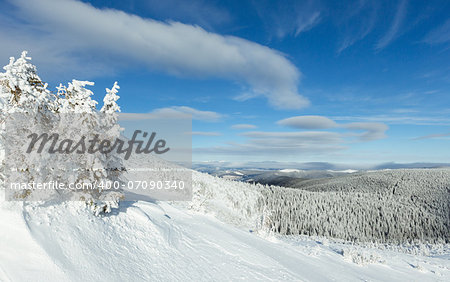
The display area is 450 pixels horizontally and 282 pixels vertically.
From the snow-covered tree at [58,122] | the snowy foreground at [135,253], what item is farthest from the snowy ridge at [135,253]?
the snow-covered tree at [58,122]

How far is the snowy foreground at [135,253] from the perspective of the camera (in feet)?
21.5

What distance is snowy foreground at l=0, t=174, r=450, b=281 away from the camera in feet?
21.5

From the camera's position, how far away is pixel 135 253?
880cm

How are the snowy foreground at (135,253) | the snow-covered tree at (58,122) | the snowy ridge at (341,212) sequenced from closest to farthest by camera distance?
the snowy foreground at (135,253)
the snow-covered tree at (58,122)
the snowy ridge at (341,212)

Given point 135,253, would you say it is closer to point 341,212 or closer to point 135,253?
point 135,253

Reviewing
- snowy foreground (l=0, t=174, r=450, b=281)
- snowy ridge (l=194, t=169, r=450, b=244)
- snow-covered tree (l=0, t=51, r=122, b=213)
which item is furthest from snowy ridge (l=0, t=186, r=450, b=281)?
snowy ridge (l=194, t=169, r=450, b=244)

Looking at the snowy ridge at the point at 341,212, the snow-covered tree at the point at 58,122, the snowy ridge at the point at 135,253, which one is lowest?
the snowy ridge at the point at 341,212

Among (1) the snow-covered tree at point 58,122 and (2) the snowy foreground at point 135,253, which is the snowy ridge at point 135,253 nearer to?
(2) the snowy foreground at point 135,253

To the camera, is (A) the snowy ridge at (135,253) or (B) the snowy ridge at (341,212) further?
(B) the snowy ridge at (341,212)

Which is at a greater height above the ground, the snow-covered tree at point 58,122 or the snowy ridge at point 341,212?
the snow-covered tree at point 58,122

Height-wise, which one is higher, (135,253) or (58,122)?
(58,122)

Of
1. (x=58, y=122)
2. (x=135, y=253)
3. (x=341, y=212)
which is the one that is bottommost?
(x=341, y=212)

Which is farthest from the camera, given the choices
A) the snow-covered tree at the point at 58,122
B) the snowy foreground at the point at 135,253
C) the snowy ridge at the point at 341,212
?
the snowy ridge at the point at 341,212

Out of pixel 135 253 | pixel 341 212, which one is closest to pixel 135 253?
pixel 135 253
